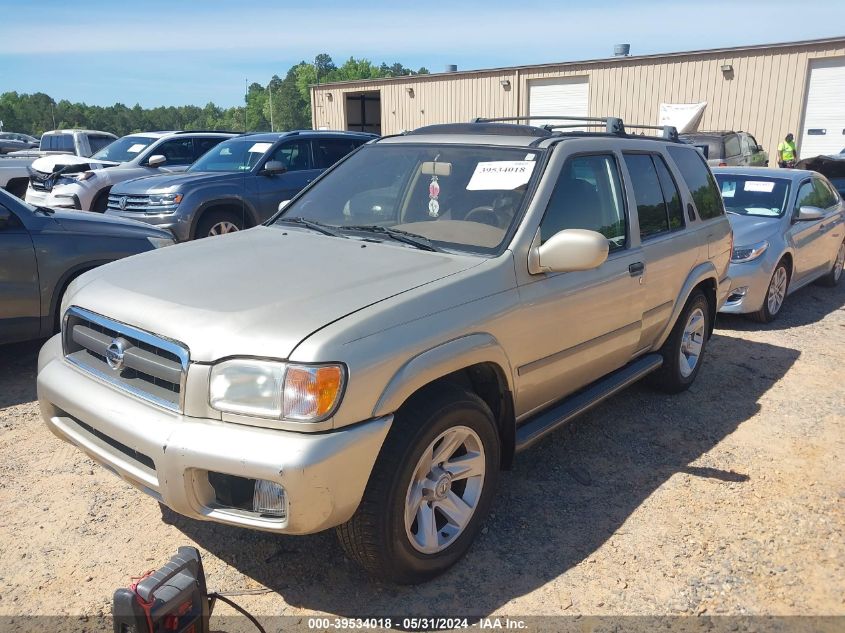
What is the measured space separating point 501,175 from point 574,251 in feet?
2.21

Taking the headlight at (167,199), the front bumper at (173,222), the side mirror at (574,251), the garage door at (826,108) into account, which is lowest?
the front bumper at (173,222)

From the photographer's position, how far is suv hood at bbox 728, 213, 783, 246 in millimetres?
7094

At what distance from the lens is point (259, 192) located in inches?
360

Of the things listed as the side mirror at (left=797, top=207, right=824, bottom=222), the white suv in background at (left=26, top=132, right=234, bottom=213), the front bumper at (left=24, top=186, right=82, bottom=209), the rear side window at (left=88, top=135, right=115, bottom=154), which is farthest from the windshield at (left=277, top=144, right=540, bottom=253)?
the rear side window at (left=88, top=135, right=115, bottom=154)

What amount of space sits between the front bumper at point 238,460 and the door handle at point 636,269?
82.0 inches

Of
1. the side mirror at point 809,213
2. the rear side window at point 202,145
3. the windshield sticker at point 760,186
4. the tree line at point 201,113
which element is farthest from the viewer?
the tree line at point 201,113

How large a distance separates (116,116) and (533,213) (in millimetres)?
141973

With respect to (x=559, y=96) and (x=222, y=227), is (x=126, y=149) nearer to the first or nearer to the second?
→ (x=222, y=227)

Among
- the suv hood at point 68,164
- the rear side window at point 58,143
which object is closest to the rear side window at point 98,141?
the rear side window at point 58,143

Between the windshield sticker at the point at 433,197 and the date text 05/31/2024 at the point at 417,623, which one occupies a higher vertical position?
the windshield sticker at the point at 433,197

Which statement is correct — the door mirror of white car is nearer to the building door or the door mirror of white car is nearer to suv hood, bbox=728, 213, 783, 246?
suv hood, bbox=728, 213, 783, 246

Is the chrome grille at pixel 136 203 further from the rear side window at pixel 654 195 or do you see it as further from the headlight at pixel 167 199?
the rear side window at pixel 654 195

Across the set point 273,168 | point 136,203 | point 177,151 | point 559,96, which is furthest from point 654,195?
point 559,96

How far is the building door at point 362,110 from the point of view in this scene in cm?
3266
